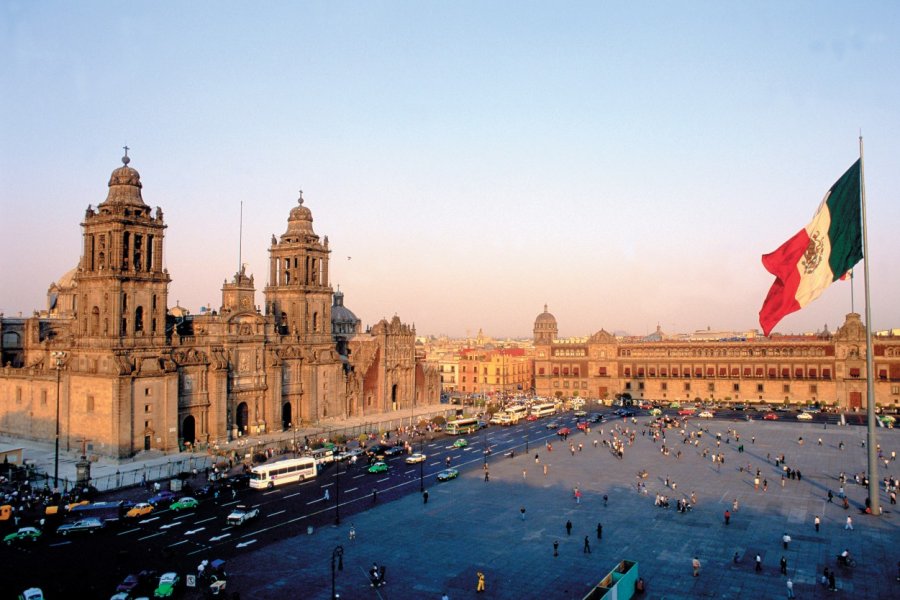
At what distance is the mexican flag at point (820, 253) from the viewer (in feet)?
131

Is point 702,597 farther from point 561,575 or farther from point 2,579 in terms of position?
point 2,579

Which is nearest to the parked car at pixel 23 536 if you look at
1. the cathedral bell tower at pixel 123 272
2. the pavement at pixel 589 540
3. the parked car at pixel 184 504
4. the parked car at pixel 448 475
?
the parked car at pixel 184 504

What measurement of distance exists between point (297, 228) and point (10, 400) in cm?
3722

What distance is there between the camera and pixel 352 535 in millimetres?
42031

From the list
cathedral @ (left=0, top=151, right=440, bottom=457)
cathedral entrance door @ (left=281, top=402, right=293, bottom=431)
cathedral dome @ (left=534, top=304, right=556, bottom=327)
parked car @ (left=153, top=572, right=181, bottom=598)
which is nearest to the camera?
parked car @ (left=153, top=572, right=181, bottom=598)

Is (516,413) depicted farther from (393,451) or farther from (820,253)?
(820,253)

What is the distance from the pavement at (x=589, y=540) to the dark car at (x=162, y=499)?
1325cm

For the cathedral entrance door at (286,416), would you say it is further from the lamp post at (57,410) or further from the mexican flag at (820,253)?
the mexican flag at (820,253)

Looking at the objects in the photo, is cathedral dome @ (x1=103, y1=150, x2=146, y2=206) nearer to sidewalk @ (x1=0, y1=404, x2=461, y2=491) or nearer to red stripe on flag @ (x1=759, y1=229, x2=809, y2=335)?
sidewalk @ (x1=0, y1=404, x2=461, y2=491)

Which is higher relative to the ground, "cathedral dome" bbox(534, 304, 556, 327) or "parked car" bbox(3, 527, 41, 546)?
"cathedral dome" bbox(534, 304, 556, 327)

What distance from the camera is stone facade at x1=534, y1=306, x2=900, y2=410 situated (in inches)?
4532

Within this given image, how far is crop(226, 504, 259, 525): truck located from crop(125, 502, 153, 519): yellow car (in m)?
5.60

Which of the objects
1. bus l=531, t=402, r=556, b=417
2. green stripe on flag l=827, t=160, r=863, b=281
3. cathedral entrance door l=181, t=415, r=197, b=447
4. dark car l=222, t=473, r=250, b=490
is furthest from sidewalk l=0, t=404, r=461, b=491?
green stripe on flag l=827, t=160, r=863, b=281

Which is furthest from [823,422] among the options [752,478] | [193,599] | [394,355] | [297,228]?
[193,599]
